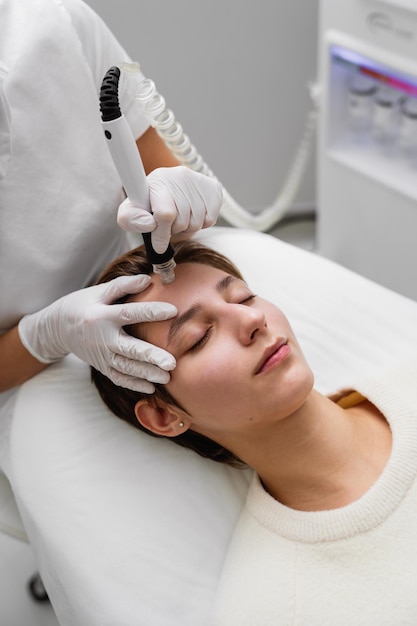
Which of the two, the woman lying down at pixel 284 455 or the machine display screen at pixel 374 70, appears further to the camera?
the machine display screen at pixel 374 70

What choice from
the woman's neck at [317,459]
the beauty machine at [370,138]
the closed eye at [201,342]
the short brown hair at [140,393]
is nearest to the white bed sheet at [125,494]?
the short brown hair at [140,393]

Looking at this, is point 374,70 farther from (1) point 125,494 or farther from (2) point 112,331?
(1) point 125,494

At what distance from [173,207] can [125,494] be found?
0.51 metres

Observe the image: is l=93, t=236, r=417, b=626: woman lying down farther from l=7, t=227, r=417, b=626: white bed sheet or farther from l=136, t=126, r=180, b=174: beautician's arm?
l=136, t=126, r=180, b=174: beautician's arm

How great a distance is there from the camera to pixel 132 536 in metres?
1.26

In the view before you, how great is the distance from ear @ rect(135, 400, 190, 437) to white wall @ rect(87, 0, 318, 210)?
4.40 feet

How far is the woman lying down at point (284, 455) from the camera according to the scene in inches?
45.1

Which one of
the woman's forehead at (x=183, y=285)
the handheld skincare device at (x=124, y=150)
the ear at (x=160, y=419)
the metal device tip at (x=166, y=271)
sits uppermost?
the handheld skincare device at (x=124, y=150)

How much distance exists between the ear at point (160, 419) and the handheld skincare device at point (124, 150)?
24cm

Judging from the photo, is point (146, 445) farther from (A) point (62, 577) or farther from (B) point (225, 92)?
(B) point (225, 92)

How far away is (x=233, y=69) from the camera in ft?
7.70

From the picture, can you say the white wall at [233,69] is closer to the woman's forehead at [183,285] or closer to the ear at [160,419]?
the woman's forehead at [183,285]

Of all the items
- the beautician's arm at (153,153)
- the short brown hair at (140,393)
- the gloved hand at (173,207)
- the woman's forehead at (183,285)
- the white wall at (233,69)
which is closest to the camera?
the gloved hand at (173,207)

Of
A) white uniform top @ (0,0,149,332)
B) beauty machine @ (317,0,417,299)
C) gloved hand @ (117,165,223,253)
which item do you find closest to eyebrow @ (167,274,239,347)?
gloved hand @ (117,165,223,253)
